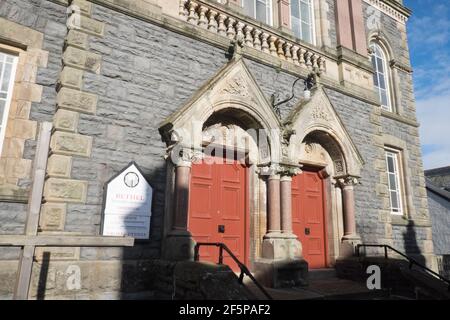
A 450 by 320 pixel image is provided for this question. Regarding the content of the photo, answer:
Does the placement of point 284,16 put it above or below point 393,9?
below

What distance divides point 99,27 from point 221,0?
3250mm

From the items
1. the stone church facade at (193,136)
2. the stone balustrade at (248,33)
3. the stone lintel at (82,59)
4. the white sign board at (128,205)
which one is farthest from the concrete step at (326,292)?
the stone balustrade at (248,33)

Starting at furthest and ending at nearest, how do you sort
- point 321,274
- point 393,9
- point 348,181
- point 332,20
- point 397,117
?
point 393,9 → point 397,117 → point 332,20 → point 348,181 → point 321,274

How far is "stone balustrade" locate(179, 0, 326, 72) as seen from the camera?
7195mm

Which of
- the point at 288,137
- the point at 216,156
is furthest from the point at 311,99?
the point at 216,156

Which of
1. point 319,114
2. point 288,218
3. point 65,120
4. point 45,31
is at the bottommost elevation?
point 288,218

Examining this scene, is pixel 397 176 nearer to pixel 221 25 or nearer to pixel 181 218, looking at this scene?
pixel 221 25

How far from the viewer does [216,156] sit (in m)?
7.08

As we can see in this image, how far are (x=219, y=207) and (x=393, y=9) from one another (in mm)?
10430

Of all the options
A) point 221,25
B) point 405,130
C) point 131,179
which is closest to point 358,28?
point 405,130

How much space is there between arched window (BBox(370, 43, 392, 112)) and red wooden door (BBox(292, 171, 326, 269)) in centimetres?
493

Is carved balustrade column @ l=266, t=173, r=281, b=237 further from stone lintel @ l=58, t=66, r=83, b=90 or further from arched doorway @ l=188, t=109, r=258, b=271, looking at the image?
stone lintel @ l=58, t=66, r=83, b=90

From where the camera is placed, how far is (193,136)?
616cm

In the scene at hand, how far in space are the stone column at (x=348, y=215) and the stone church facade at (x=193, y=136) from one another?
0.11 feet
